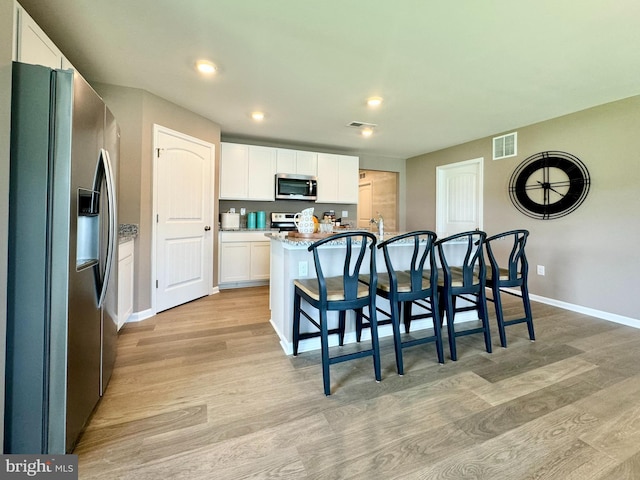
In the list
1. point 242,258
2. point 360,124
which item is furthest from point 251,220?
point 360,124

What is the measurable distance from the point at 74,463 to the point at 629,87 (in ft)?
15.6

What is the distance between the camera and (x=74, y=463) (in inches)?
43.9

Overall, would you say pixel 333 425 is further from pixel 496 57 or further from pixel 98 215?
pixel 496 57

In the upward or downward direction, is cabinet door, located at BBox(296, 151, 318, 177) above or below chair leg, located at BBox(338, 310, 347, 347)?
above

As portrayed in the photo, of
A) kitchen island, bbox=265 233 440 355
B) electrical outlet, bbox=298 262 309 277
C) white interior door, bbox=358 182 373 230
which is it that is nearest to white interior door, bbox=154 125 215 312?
kitchen island, bbox=265 233 440 355

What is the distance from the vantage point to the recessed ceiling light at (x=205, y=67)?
2.25 m

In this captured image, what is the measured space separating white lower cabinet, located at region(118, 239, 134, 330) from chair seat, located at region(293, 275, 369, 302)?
1.54 meters

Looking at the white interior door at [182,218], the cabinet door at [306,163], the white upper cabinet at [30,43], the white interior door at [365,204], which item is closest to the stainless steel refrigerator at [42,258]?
the white upper cabinet at [30,43]

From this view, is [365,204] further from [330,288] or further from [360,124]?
[330,288]

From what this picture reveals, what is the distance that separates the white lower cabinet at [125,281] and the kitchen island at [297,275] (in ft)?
4.22

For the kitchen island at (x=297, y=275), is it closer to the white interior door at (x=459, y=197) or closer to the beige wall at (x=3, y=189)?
the beige wall at (x=3, y=189)

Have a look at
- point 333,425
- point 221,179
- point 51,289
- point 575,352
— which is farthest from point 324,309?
point 221,179

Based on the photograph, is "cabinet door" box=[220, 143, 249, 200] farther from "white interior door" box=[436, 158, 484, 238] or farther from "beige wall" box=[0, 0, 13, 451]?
"white interior door" box=[436, 158, 484, 238]

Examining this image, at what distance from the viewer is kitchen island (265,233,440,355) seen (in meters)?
2.14
